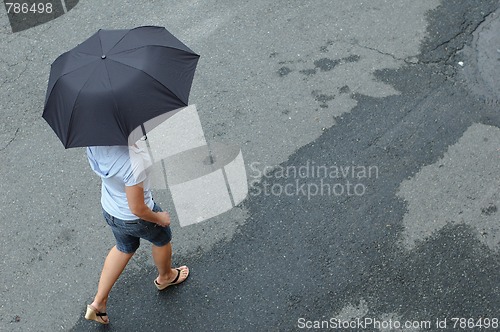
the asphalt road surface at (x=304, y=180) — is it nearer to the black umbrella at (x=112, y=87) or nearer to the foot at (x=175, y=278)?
the foot at (x=175, y=278)

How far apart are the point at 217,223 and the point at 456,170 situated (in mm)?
1896

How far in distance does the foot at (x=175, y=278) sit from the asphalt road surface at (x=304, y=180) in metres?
0.06

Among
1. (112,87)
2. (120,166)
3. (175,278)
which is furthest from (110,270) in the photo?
(112,87)

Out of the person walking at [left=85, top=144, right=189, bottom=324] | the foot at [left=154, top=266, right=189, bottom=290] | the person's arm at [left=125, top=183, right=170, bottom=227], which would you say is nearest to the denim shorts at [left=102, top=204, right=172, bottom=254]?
the person walking at [left=85, top=144, right=189, bottom=324]

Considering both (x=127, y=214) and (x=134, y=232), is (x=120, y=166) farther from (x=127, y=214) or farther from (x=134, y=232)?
(x=134, y=232)

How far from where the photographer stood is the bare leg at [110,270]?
393 cm

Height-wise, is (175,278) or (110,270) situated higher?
(110,270)

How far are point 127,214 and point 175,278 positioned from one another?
0.89 metres

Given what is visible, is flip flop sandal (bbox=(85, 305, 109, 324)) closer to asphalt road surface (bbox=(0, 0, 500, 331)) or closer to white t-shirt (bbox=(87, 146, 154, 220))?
asphalt road surface (bbox=(0, 0, 500, 331))

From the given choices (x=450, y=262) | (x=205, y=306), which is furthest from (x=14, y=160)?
(x=450, y=262)

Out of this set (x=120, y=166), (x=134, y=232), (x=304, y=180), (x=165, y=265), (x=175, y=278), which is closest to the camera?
(x=120, y=166)

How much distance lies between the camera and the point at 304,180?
194 inches

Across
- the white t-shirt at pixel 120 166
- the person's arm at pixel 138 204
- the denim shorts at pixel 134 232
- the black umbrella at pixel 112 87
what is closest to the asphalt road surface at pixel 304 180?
the denim shorts at pixel 134 232

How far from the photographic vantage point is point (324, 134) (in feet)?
17.2
